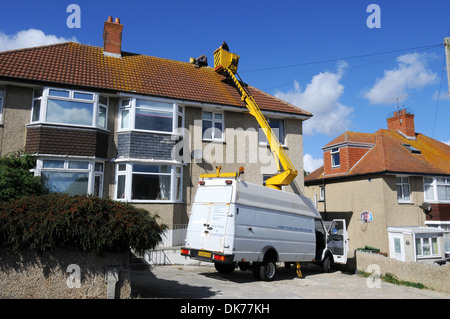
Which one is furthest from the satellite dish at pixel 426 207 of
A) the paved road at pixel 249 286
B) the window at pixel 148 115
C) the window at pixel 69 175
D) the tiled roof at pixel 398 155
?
the window at pixel 69 175

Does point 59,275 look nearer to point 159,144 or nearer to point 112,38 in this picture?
point 159,144

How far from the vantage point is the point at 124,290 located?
677cm

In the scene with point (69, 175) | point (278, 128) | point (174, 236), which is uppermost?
point (278, 128)

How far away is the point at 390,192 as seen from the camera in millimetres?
18953

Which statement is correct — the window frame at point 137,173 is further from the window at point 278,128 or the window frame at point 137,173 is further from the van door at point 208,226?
the window at point 278,128

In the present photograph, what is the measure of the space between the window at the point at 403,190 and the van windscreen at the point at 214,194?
13.3 metres

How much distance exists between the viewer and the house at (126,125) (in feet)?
42.5

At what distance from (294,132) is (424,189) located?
8.68 m

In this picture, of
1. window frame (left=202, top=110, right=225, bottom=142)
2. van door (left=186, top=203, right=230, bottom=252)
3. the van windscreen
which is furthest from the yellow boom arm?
van door (left=186, top=203, right=230, bottom=252)

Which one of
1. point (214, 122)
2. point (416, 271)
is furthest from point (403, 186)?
point (214, 122)

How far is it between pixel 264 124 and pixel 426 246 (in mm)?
10010

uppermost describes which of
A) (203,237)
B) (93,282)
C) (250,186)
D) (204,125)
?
(204,125)
